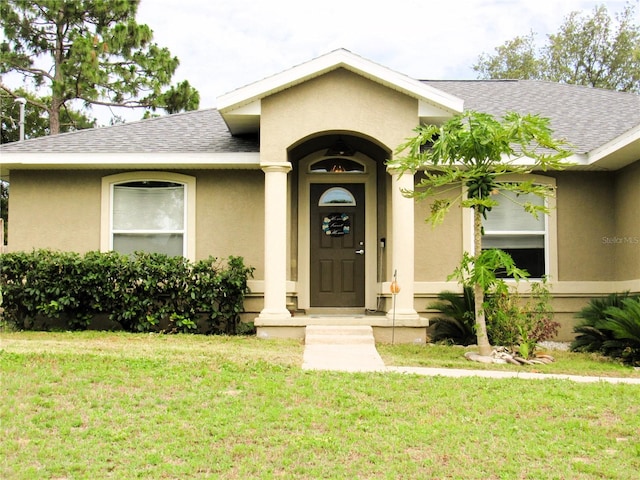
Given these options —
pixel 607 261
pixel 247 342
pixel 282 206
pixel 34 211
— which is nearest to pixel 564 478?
pixel 247 342

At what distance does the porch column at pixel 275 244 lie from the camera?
11.1 m

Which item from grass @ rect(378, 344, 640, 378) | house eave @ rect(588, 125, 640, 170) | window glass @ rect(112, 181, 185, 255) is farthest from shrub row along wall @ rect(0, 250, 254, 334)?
house eave @ rect(588, 125, 640, 170)

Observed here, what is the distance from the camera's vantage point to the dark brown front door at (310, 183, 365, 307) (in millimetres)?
12914

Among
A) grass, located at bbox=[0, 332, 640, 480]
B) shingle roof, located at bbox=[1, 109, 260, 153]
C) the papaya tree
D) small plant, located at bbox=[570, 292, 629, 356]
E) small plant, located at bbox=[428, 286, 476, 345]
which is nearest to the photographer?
grass, located at bbox=[0, 332, 640, 480]

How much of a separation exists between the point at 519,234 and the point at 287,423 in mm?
7619

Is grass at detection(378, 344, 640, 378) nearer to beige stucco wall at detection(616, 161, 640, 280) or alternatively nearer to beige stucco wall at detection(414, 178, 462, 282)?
beige stucco wall at detection(414, 178, 462, 282)

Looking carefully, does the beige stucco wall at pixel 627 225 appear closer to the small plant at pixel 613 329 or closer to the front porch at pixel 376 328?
the small plant at pixel 613 329

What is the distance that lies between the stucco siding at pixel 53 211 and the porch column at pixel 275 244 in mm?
3292

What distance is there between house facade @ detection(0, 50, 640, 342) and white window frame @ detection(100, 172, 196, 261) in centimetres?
2

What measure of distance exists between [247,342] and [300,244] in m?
2.99

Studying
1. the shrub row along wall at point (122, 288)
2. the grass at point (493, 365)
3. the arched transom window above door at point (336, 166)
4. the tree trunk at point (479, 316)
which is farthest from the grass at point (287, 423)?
the arched transom window above door at point (336, 166)

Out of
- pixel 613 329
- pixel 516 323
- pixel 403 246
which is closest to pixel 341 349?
pixel 403 246

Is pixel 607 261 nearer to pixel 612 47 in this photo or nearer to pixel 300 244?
pixel 300 244

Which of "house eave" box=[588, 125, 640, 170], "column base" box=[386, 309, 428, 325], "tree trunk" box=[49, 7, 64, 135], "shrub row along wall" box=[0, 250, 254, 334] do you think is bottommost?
"column base" box=[386, 309, 428, 325]
